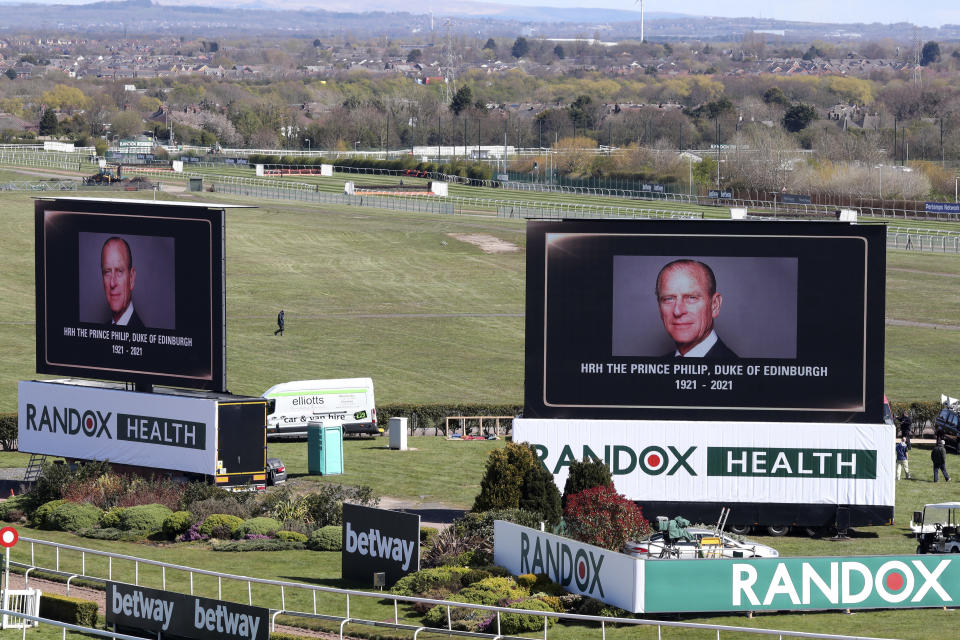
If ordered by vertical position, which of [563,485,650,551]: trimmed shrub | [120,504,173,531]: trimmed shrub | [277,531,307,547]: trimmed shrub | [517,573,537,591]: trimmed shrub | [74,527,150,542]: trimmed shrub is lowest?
[74,527,150,542]: trimmed shrub

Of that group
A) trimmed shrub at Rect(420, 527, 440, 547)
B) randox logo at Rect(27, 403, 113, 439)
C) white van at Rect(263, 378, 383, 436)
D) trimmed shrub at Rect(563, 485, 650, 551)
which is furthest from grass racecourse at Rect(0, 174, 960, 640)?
randox logo at Rect(27, 403, 113, 439)

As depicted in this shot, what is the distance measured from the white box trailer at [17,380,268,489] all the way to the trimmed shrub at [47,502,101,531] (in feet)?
11.5

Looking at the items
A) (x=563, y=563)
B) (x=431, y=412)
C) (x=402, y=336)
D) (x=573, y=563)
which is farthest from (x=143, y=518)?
(x=402, y=336)

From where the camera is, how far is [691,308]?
3609 cm

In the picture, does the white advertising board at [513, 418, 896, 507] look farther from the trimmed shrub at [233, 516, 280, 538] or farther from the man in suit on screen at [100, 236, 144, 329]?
the man in suit on screen at [100, 236, 144, 329]

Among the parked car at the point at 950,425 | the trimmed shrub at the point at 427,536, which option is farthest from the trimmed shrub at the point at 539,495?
the parked car at the point at 950,425

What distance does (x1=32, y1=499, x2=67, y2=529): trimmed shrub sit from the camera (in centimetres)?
3653

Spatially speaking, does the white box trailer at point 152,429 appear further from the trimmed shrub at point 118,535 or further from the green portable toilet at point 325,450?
the trimmed shrub at point 118,535

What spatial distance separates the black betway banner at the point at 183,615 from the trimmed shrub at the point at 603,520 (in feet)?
26.7

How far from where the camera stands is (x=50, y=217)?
1622 inches

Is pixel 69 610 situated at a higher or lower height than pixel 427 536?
lower

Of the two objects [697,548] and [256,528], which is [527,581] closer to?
[697,548]

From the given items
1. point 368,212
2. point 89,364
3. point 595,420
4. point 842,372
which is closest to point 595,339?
point 595,420

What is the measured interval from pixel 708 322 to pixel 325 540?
36.3 ft
